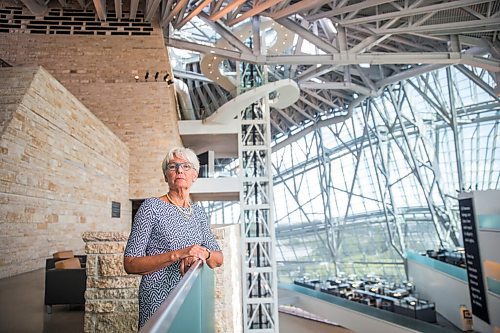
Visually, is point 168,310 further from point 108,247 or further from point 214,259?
point 108,247

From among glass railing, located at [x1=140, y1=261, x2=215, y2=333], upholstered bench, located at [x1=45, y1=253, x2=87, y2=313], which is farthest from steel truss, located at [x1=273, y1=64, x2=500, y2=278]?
glass railing, located at [x1=140, y1=261, x2=215, y2=333]

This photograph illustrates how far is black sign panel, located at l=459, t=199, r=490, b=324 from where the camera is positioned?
472 inches

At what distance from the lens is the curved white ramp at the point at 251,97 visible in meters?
16.3

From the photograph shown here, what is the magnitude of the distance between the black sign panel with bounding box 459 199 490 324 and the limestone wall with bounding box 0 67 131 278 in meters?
12.0

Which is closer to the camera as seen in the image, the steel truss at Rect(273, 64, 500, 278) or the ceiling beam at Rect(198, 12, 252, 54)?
the ceiling beam at Rect(198, 12, 252, 54)

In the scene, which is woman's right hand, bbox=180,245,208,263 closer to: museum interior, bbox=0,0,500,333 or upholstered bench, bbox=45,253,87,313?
museum interior, bbox=0,0,500,333

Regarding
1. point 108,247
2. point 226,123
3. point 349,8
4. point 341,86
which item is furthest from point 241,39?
point 108,247

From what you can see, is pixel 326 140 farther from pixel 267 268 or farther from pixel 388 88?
pixel 267 268

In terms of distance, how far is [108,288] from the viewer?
411 centimetres

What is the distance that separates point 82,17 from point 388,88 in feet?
57.4

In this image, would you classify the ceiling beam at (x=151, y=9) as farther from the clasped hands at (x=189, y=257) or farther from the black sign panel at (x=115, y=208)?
the clasped hands at (x=189, y=257)

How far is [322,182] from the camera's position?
98.3 feet

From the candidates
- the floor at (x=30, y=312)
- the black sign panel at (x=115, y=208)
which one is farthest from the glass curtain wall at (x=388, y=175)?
the floor at (x=30, y=312)

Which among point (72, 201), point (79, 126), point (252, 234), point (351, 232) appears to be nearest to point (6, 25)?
point (79, 126)
